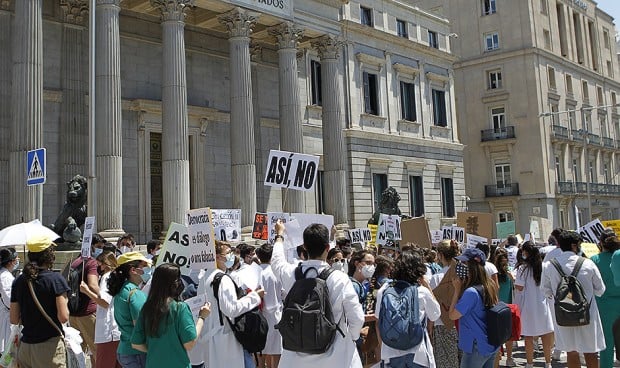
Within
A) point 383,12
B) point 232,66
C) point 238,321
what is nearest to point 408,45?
point 383,12

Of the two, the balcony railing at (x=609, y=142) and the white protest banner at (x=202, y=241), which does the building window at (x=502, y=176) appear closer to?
the balcony railing at (x=609, y=142)

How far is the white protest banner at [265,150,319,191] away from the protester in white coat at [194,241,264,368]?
16.3 ft

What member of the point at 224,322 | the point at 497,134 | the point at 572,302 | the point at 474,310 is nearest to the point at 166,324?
the point at 224,322

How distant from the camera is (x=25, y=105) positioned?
62.7ft

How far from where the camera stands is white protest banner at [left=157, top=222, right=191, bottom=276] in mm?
7676

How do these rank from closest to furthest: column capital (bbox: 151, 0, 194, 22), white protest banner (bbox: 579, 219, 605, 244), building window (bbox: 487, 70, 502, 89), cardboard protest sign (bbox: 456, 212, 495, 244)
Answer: white protest banner (bbox: 579, 219, 605, 244)
cardboard protest sign (bbox: 456, 212, 495, 244)
column capital (bbox: 151, 0, 194, 22)
building window (bbox: 487, 70, 502, 89)

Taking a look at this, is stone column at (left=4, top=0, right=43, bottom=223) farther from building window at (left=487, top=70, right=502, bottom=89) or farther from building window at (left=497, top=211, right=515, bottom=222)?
building window at (left=487, top=70, right=502, bottom=89)

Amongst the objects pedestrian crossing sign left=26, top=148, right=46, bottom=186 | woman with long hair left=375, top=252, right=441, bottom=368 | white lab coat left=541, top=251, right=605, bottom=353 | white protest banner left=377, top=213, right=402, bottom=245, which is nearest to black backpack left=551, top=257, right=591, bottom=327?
white lab coat left=541, top=251, right=605, bottom=353

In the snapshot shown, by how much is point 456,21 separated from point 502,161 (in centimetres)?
1177

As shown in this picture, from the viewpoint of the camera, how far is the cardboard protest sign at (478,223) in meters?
14.6

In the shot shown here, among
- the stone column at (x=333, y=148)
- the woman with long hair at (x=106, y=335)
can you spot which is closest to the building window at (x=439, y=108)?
the stone column at (x=333, y=148)

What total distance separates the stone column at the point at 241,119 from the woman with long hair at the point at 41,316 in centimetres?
1765

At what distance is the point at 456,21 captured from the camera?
50.8m

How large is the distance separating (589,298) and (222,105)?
22579mm
